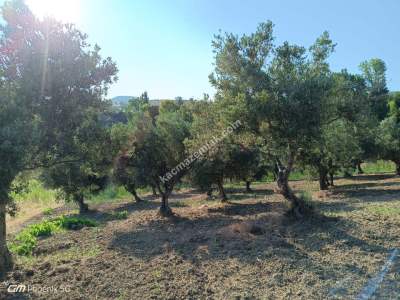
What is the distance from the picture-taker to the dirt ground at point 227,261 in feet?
22.3

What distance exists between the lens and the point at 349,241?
8.99 metres

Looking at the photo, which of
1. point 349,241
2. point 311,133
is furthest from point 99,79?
point 349,241

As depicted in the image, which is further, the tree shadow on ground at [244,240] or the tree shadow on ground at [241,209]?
the tree shadow on ground at [241,209]

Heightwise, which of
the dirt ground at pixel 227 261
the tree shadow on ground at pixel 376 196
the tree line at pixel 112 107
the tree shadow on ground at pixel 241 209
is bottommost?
the dirt ground at pixel 227 261

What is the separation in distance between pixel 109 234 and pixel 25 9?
7535mm

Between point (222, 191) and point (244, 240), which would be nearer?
point (244, 240)

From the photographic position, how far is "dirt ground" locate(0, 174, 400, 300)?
6.79 meters

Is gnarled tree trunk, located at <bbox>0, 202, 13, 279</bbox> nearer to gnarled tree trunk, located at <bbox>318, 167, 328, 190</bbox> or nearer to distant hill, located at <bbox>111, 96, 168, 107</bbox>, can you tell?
distant hill, located at <bbox>111, 96, 168, 107</bbox>

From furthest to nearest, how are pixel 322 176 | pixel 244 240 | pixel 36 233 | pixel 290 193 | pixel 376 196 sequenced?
pixel 322 176 < pixel 376 196 < pixel 36 233 < pixel 290 193 < pixel 244 240

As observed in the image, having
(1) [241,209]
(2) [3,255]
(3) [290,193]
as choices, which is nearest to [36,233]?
(2) [3,255]

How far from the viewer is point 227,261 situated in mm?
→ 8422

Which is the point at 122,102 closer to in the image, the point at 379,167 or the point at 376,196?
the point at 376,196

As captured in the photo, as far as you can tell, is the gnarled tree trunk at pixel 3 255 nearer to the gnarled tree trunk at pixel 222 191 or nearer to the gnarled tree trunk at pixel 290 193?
the gnarled tree trunk at pixel 290 193

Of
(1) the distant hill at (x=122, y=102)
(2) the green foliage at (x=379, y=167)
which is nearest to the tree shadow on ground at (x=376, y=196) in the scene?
(1) the distant hill at (x=122, y=102)
